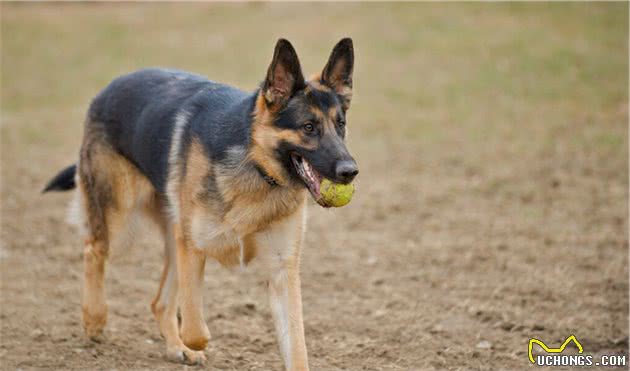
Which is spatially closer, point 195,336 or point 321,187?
point 321,187

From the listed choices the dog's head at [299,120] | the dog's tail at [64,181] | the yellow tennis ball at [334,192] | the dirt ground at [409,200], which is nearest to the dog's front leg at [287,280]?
the dog's head at [299,120]

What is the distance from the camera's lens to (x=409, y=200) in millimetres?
10172

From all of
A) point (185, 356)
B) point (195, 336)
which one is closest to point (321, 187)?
point (195, 336)

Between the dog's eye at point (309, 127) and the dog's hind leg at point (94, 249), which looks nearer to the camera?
the dog's eye at point (309, 127)

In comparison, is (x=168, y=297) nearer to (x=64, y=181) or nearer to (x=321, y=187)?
(x=64, y=181)

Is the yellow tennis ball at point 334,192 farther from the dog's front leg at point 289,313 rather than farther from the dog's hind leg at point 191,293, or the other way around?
the dog's hind leg at point 191,293

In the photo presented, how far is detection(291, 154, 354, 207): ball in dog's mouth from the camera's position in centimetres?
459

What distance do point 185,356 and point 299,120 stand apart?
78.5 inches

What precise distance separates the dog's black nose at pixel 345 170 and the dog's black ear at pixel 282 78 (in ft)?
1.89

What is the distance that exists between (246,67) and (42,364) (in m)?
14.3

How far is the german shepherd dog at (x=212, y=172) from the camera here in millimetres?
4781

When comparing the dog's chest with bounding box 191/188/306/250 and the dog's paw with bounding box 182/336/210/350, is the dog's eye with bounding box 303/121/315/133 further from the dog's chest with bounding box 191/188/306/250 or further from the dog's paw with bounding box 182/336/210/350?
the dog's paw with bounding box 182/336/210/350

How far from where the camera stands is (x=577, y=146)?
482 inches

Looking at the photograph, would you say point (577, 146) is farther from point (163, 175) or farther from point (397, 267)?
point (163, 175)
